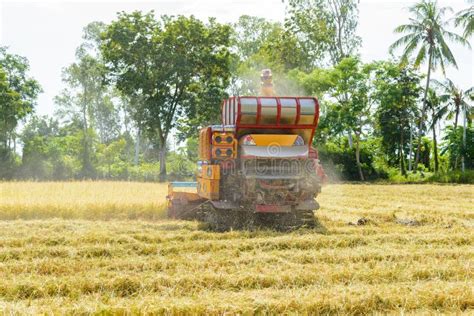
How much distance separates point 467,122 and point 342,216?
3220cm

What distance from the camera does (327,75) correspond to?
118ft

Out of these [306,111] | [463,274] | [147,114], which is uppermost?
[147,114]

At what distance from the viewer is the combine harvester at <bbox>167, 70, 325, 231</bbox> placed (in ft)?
36.1

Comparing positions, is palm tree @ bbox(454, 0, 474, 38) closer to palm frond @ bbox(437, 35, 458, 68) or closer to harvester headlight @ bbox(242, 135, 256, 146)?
palm frond @ bbox(437, 35, 458, 68)

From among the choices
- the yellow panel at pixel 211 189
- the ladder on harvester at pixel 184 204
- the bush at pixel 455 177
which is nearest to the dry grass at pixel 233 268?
the yellow panel at pixel 211 189

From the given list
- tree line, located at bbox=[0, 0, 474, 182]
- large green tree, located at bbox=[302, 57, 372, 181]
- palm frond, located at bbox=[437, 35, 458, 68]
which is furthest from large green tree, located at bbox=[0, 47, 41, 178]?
palm frond, located at bbox=[437, 35, 458, 68]

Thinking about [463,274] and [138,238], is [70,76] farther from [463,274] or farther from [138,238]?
[463,274]

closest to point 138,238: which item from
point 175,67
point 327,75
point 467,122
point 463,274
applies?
point 463,274

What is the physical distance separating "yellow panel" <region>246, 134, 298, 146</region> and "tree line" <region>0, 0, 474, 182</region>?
77.7 ft

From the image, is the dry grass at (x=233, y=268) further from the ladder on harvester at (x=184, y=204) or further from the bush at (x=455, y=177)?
the bush at (x=455, y=177)

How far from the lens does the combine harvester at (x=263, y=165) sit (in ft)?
36.1

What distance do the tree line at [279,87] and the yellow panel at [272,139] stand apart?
23.7m

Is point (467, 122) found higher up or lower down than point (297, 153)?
higher up

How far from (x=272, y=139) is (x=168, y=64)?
952 inches
